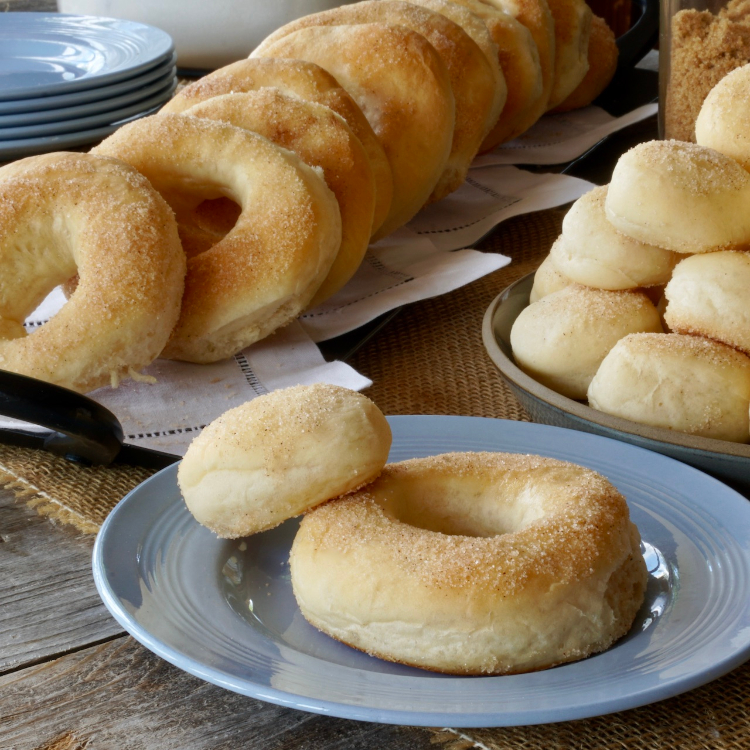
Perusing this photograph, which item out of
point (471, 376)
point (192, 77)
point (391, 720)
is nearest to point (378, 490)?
point (391, 720)

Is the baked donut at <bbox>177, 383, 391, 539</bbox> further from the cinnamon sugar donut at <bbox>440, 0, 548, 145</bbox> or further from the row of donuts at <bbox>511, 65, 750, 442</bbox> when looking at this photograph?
the cinnamon sugar donut at <bbox>440, 0, 548, 145</bbox>

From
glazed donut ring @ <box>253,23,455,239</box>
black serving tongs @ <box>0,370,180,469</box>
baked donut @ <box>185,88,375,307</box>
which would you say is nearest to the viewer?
black serving tongs @ <box>0,370,180,469</box>

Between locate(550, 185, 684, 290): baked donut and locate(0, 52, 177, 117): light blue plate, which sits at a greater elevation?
locate(0, 52, 177, 117): light blue plate

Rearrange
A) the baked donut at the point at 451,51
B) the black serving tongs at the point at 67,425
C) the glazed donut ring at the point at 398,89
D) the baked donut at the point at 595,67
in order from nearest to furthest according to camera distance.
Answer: the black serving tongs at the point at 67,425 < the glazed donut ring at the point at 398,89 < the baked donut at the point at 451,51 < the baked donut at the point at 595,67

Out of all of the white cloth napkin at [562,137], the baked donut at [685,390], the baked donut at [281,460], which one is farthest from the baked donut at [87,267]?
the white cloth napkin at [562,137]

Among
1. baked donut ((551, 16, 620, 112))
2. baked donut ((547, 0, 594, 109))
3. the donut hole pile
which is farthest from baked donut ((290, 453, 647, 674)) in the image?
baked donut ((551, 16, 620, 112))

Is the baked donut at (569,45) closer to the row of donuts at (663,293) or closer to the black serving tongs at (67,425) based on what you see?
the row of donuts at (663,293)

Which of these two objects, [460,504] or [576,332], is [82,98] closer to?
[576,332]
